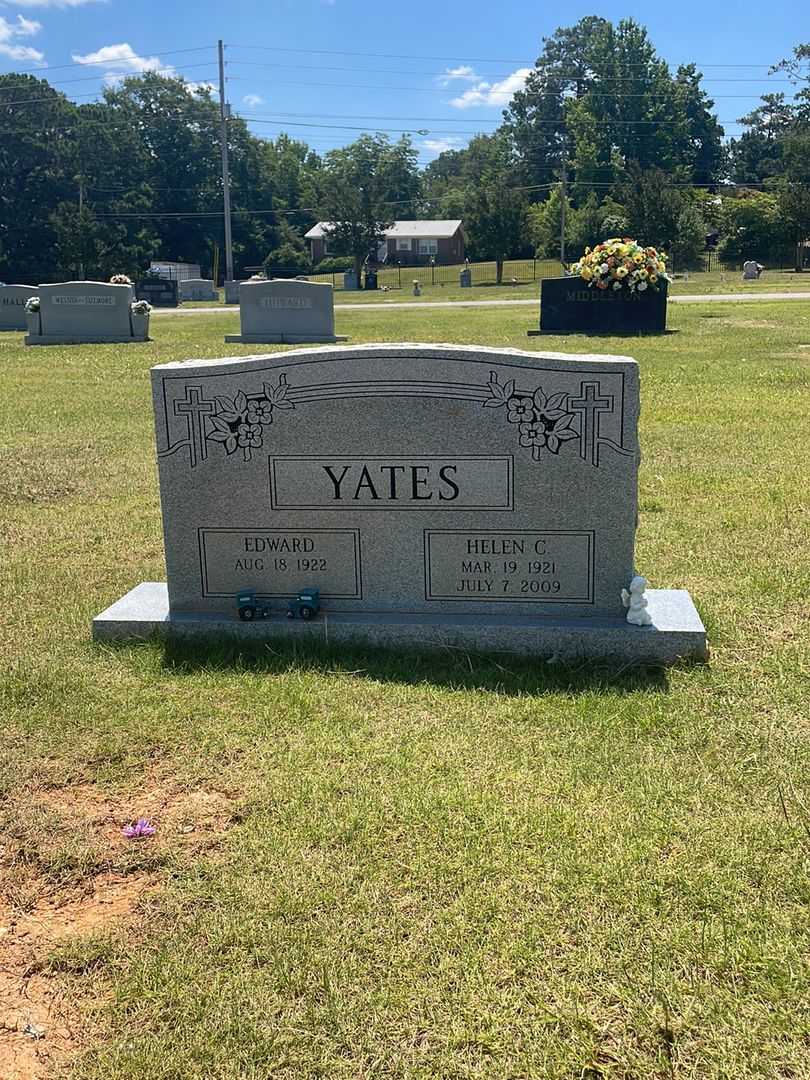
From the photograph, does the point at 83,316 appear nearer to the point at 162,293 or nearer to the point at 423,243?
the point at 162,293

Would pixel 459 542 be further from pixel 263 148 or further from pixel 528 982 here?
pixel 263 148

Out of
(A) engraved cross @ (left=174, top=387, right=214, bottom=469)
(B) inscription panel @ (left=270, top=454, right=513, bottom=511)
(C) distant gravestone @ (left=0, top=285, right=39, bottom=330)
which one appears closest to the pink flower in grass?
(B) inscription panel @ (left=270, top=454, right=513, bottom=511)

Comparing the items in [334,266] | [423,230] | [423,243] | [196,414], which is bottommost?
[196,414]

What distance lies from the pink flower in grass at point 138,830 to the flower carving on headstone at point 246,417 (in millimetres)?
1866

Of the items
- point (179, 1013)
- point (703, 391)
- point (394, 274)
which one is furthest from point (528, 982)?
point (394, 274)

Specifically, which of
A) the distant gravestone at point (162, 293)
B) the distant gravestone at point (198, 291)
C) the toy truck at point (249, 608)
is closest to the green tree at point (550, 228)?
the distant gravestone at point (198, 291)

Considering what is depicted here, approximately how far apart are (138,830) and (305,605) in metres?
1.57

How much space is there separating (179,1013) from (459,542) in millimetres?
2467

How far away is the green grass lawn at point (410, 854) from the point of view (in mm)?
2240

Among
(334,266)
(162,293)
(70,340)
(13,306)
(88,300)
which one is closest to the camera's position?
(88,300)

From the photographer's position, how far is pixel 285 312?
66.8 ft

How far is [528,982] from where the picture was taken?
237cm

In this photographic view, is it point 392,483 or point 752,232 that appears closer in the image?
point 392,483

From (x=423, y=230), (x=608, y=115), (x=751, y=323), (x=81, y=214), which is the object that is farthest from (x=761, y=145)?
(x=751, y=323)
